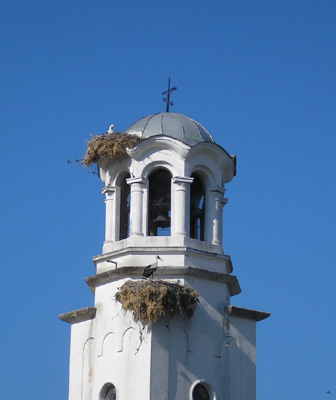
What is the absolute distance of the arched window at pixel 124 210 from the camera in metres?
34.2

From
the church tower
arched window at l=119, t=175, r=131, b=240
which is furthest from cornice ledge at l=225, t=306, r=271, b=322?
arched window at l=119, t=175, r=131, b=240

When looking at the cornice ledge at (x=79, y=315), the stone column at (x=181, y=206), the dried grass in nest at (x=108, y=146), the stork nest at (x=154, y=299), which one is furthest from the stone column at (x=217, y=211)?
the cornice ledge at (x=79, y=315)

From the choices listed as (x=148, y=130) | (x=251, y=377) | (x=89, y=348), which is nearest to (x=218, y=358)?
(x=251, y=377)

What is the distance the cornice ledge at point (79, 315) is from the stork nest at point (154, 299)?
1363 mm

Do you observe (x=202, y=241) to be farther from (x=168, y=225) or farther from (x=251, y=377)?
(x=251, y=377)

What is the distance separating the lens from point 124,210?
34.4 m

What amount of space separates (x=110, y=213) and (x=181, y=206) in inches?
79.9

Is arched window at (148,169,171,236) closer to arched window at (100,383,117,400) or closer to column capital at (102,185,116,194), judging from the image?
column capital at (102,185,116,194)

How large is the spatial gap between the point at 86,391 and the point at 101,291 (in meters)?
2.56

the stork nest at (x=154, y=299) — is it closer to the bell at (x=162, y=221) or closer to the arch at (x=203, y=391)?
the arch at (x=203, y=391)

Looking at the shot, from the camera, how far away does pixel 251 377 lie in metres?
33.2

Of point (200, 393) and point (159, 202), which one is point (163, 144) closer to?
point (159, 202)

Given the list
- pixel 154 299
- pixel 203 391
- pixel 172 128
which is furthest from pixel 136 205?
pixel 203 391

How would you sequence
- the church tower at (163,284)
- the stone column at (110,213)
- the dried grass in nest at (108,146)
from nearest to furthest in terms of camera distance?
the church tower at (163,284), the dried grass in nest at (108,146), the stone column at (110,213)
